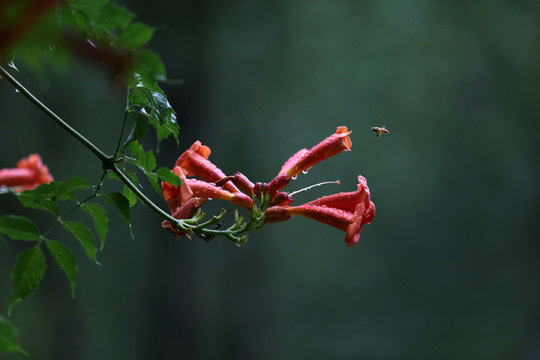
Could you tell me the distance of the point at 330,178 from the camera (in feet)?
48.1

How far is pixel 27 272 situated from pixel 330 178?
44.2 feet

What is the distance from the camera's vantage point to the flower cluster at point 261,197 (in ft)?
5.75

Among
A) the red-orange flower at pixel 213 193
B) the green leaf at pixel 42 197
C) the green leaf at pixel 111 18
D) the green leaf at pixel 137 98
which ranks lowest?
the green leaf at pixel 42 197

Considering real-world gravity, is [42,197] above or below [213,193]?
below

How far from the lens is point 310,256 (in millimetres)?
17391

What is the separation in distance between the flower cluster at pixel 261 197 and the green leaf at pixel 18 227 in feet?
1.27

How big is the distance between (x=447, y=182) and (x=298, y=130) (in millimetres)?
4182

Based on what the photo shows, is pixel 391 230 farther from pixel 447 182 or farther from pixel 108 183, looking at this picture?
pixel 108 183

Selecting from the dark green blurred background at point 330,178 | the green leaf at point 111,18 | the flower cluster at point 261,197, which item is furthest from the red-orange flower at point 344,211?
the dark green blurred background at point 330,178

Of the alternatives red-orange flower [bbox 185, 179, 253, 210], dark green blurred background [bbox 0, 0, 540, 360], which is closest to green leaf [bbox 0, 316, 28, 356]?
red-orange flower [bbox 185, 179, 253, 210]

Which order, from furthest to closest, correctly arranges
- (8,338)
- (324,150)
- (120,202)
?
1. (324,150)
2. (120,202)
3. (8,338)

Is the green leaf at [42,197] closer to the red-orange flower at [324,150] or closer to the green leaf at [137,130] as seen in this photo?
the green leaf at [137,130]

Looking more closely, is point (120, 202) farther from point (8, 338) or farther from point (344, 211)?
point (344, 211)

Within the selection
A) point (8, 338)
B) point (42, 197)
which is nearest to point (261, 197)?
point (42, 197)
